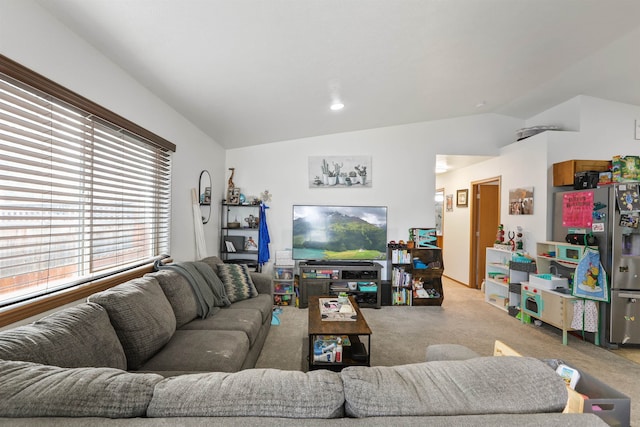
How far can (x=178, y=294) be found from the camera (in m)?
2.27

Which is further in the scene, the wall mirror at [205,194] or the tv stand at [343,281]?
the tv stand at [343,281]

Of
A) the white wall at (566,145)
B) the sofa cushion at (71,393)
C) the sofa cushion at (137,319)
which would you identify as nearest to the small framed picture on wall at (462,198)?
the white wall at (566,145)

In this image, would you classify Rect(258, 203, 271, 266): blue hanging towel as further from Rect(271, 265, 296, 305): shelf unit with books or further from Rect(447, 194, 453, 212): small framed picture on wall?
Rect(447, 194, 453, 212): small framed picture on wall

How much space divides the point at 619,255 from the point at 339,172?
134 inches

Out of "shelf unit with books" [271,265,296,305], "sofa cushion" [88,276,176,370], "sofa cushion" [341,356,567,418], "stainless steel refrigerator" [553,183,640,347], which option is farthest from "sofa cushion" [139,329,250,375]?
"stainless steel refrigerator" [553,183,640,347]

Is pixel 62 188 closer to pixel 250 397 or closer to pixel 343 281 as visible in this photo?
pixel 250 397

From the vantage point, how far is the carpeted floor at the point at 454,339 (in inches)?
100

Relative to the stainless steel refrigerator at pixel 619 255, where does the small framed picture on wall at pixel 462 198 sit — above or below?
above

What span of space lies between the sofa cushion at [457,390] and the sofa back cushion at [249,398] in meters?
0.07

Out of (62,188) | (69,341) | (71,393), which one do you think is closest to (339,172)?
(62,188)

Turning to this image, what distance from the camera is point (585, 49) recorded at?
2781mm

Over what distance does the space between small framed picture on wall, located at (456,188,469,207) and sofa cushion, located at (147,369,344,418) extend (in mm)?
5479

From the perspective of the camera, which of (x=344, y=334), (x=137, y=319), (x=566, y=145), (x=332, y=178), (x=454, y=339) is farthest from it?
(x=332, y=178)

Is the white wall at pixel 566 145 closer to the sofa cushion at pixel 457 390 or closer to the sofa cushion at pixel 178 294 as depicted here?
the sofa cushion at pixel 457 390
